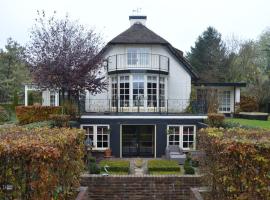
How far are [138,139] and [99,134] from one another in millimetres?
2594

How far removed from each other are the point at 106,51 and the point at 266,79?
18656 millimetres

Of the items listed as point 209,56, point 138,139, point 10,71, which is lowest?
point 138,139

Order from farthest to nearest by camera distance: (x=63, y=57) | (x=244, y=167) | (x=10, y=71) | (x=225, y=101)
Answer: (x=10, y=71) → (x=225, y=101) → (x=63, y=57) → (x=244, y=167)

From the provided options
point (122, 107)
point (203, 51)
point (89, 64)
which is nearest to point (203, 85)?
point (122, 107)

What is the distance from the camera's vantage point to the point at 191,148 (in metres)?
23.8

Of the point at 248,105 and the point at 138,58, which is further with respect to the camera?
the point at 248,105

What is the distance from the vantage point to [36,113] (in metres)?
22.0

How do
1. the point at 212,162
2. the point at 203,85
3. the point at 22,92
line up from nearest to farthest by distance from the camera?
the point at 212,162, the point at 203,85, the point at 22,92

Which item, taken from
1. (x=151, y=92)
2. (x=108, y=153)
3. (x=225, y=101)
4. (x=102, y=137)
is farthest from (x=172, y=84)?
(x=108, y=153)

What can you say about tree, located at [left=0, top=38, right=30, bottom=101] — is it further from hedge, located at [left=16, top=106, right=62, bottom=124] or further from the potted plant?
the potted plant

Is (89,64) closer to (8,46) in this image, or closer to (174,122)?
(174,122)

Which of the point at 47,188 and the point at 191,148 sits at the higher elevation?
the point at 47,188

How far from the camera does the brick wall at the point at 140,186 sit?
14.8m

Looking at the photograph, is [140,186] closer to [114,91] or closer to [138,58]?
[114,91]
